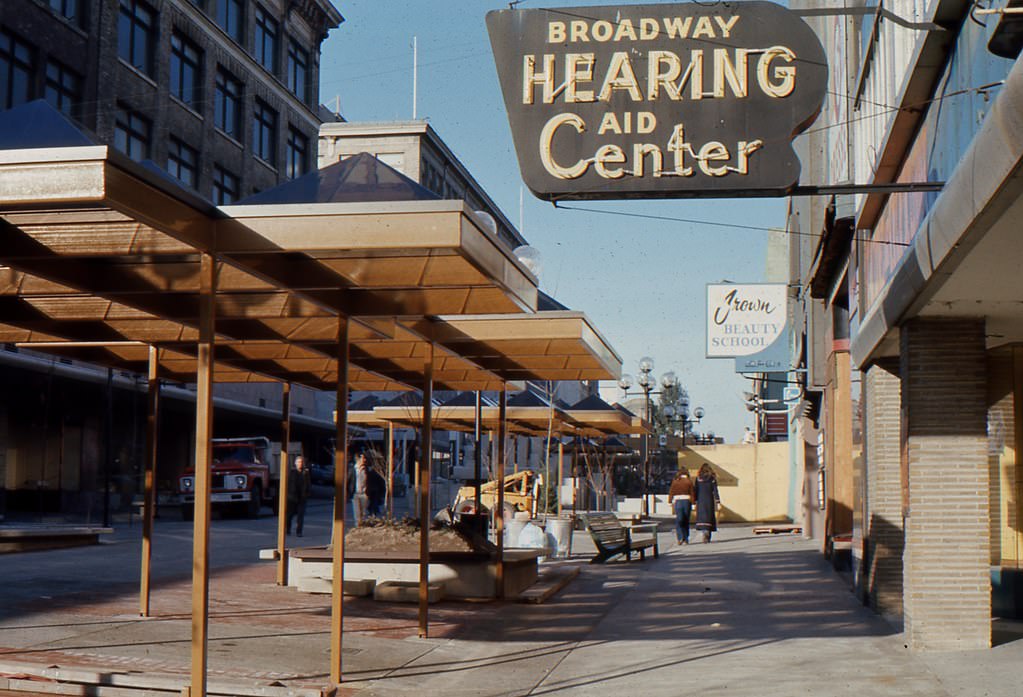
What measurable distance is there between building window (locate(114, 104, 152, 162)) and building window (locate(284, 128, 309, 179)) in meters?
12.4

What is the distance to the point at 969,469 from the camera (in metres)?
12.1

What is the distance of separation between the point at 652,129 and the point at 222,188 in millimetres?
42646

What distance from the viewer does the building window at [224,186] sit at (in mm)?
49500

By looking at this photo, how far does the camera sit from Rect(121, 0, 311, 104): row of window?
138 feet

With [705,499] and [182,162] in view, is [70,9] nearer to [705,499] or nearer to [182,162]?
[182,162]

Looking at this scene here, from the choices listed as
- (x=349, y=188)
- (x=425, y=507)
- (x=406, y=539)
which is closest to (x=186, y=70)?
(x=406, y=539)

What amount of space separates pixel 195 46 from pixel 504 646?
127 feet

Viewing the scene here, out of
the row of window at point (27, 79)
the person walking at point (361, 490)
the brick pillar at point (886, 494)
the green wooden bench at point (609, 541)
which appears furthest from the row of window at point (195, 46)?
the brick pillar at point (886, 494)

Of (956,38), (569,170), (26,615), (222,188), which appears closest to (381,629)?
(26,615)

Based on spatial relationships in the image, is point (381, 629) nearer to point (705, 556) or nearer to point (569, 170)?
point (569, 170)

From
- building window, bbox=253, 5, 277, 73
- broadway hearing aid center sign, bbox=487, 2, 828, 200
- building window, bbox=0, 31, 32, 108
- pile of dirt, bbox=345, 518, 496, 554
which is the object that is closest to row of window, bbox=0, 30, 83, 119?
building window, bbox=0, 31, 32, 108

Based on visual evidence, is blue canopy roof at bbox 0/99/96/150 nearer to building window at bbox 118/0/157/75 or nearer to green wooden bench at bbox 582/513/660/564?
green wooden bench at bbox 582/513/660/564

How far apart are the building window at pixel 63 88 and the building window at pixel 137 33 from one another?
109 inches

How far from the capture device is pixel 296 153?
58250 millimetres
